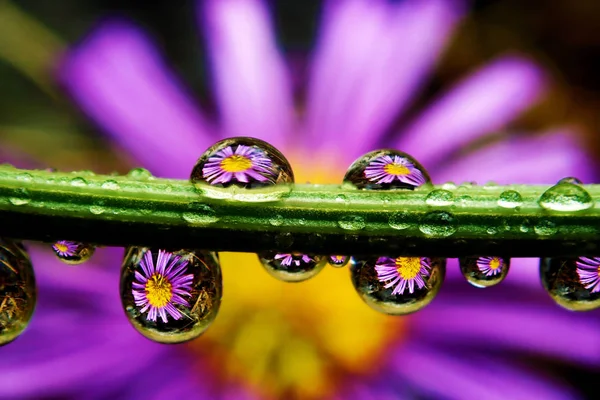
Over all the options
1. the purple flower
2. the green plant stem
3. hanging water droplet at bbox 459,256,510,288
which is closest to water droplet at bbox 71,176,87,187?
the green plant stem

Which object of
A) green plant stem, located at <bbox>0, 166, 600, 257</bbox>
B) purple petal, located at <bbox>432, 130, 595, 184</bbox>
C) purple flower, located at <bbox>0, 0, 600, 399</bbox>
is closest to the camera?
green plant stem, located at <bbox>0, 166, 600, 257</bbox>

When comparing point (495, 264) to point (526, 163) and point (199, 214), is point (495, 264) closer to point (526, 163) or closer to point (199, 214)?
point (199, 214)

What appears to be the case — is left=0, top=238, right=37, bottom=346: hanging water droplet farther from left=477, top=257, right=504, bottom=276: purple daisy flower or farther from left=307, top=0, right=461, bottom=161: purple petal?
left=307, top=0, right=461, bottom=161: purple petal

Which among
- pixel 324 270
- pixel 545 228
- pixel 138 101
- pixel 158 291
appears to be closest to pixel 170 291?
pixel 158 291

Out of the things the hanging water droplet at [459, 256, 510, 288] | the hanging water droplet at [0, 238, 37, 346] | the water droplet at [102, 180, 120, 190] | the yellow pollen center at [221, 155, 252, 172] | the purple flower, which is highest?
the purple flower

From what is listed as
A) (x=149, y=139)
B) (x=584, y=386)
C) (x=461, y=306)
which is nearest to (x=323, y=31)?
(x=149, y=139)

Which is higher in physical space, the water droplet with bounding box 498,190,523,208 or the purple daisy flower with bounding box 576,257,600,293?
the water droplet with bounding box 498,190,523,208
